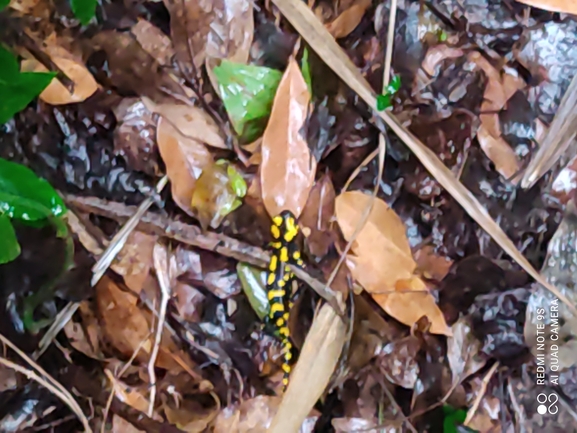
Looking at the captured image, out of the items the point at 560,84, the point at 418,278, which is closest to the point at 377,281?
the point at 418,278

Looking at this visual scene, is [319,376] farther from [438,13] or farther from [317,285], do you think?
[438,13]

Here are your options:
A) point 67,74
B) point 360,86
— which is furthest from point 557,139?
point 67,74

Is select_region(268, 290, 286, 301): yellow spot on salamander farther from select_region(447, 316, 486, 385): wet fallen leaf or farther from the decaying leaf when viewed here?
select_region(447, 316, 486, 385): wet fallen leaf

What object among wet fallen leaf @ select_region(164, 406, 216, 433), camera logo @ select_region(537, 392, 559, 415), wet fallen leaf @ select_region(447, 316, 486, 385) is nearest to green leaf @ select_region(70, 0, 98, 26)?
wet fallen leaf @ select_region(164, 406, 216, 433)

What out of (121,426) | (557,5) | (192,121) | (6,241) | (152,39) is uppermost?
(557,5)

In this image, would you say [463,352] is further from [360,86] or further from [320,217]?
[360,86]

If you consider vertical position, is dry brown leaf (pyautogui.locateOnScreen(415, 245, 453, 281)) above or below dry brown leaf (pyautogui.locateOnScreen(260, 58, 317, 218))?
below

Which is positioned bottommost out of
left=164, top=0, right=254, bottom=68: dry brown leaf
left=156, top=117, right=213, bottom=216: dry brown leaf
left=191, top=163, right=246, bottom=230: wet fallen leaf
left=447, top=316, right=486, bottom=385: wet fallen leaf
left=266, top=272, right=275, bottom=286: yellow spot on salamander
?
left=447, top=316, right=486, bottom=385: wet fallen leaf
